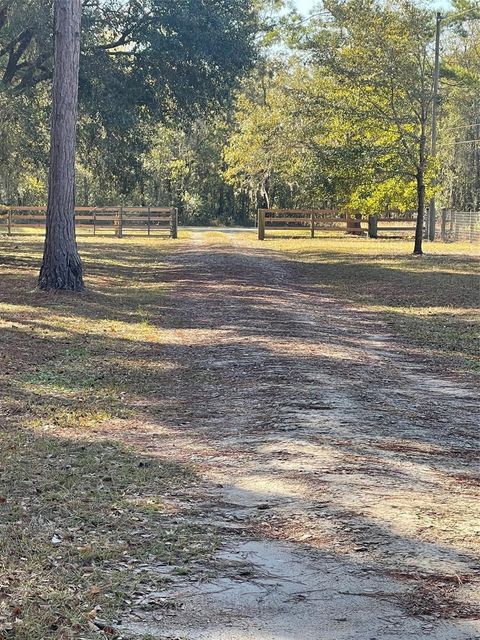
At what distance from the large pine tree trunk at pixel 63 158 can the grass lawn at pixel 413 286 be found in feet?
16.1

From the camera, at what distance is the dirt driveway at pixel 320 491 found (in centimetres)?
357

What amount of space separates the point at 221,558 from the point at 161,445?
2095 mm

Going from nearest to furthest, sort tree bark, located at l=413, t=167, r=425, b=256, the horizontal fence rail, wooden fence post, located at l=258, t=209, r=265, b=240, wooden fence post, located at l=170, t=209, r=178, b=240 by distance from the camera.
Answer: tree bark, located at l=413, t=167, r=425, b=256 < wooden fence post, located at l=258, t=209, r=265, b=240 < the horizontal fence rail < wooden fence post, located at l=170, t=209, r=178, b=240

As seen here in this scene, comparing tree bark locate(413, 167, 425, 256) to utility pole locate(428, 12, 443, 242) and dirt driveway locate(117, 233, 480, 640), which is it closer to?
utility pole locate(428, 12, 443, 242)

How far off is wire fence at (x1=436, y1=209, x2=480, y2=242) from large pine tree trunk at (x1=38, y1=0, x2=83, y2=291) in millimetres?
26172

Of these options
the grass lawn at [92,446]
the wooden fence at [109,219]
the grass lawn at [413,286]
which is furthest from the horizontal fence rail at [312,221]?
the grass lawn at [92,446]

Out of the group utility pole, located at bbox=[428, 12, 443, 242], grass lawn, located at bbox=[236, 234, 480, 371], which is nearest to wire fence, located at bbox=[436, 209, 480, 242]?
utility pole, located at bbox=[428, 12, 443, 242]

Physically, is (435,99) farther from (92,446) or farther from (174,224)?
(92,446)

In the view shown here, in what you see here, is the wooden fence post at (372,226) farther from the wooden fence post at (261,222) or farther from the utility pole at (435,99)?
the wooden fence post at (261,222)

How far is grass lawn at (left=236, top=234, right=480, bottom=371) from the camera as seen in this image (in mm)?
11500

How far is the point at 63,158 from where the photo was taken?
1502 centimetres

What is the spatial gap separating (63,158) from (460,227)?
28.1m

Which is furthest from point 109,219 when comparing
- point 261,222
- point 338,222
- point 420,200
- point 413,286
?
point 413,286

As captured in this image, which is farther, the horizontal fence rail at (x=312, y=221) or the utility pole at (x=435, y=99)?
the horizontal fence rail at (x=312, y=221)
